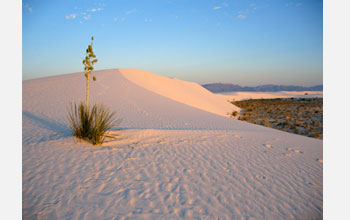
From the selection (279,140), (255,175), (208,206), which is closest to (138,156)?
(208,206)

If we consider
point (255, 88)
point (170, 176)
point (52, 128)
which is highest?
point (255, 88)

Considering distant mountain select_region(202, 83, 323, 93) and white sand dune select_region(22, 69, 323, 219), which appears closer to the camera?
white sand dune select_region(22, 69, 323, 219)

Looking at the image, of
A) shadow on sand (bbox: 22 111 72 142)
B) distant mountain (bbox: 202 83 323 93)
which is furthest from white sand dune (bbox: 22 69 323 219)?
distant mountain (bbox: 202 83 323 93)

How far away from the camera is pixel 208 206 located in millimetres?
2990

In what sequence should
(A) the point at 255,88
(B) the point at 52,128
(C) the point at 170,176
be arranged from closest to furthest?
(C) the point at 170,176
(B) the point at 52,128
(A) the point at 255,88

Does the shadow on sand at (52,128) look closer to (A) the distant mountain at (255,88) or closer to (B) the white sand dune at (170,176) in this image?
(B) the white sand dune at (170,176)

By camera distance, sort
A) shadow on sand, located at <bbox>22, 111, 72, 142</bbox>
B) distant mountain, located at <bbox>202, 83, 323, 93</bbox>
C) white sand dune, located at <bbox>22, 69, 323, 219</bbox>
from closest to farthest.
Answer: white sand dune, located at <bbox>22, 69, 323, 219</bbox> → shadow on sand, located at <bbox>22, 111, 72, 142</bbox> → distant mountain, located at <bbox>202, 83, 323, 93</bbox>

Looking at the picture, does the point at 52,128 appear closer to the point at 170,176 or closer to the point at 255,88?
the point at 170,176

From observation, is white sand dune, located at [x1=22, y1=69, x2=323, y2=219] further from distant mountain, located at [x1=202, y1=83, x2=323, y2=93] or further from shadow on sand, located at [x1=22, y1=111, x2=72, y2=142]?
distant mountain, located at [x1=202, y1=83, x2=323, y2=93]

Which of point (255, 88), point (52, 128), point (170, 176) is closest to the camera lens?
point (170, 176)

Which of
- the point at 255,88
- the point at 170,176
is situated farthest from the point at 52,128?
the point at 255,88

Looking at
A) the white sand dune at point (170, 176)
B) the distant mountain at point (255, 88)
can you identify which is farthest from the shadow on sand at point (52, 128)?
the distant mountain at point (255, 88)

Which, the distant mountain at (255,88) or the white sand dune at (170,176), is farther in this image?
the distant mountain at (255,88)

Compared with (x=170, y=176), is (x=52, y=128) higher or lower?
higher
